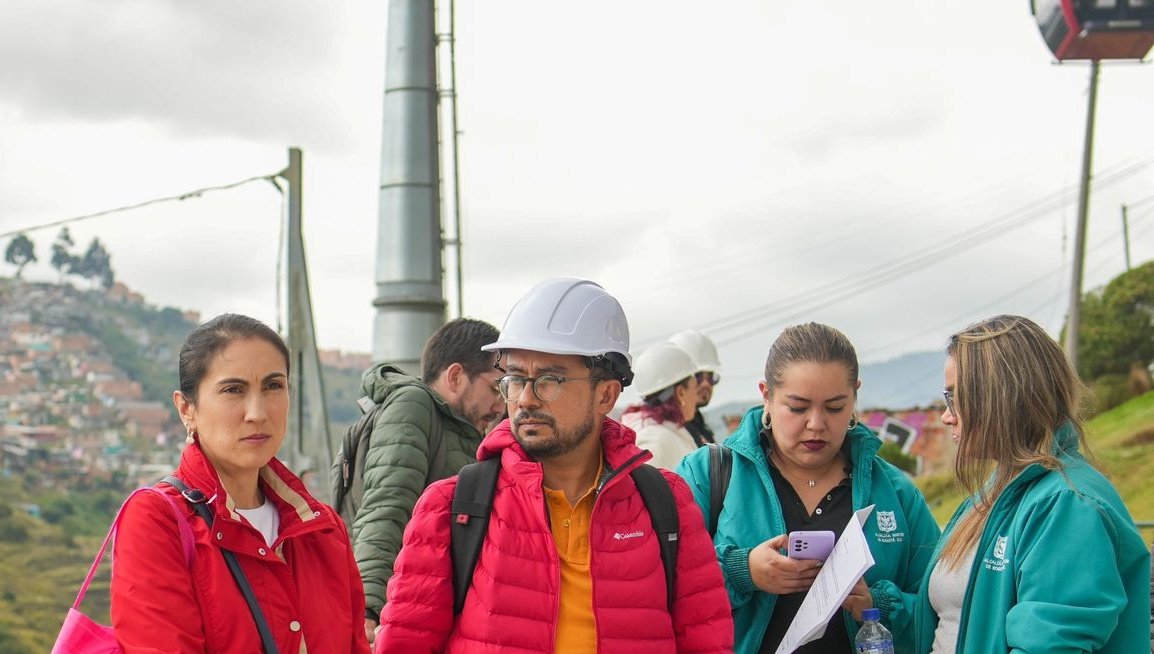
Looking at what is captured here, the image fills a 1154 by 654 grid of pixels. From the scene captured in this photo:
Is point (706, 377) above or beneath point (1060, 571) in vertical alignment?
above

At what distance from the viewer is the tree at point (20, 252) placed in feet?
34.0

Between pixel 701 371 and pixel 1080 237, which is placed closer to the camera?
pixel 701 371

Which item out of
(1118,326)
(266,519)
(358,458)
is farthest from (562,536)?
(1118,326)

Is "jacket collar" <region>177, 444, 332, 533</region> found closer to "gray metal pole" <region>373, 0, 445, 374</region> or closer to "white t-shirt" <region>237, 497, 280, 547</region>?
"white t-shirt" <region>237, 497, 280, 547</region>

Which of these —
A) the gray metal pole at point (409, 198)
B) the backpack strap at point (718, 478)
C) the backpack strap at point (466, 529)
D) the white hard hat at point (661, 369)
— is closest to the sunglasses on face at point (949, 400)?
the backpack strap at point (718, 478)

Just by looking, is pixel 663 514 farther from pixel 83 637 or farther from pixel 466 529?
pixel 83 637

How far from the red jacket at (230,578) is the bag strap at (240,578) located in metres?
0.01

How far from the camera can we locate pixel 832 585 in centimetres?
318

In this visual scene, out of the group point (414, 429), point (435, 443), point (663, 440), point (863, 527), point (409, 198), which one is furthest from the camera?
point (409, 198)

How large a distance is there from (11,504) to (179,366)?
29.6ft

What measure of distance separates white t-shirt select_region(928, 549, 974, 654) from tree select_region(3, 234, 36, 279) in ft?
31.0

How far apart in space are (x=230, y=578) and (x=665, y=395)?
345 centimetres

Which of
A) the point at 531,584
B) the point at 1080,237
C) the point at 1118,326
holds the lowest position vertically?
the point at 531,584

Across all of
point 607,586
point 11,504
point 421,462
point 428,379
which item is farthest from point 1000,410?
point 11,504
